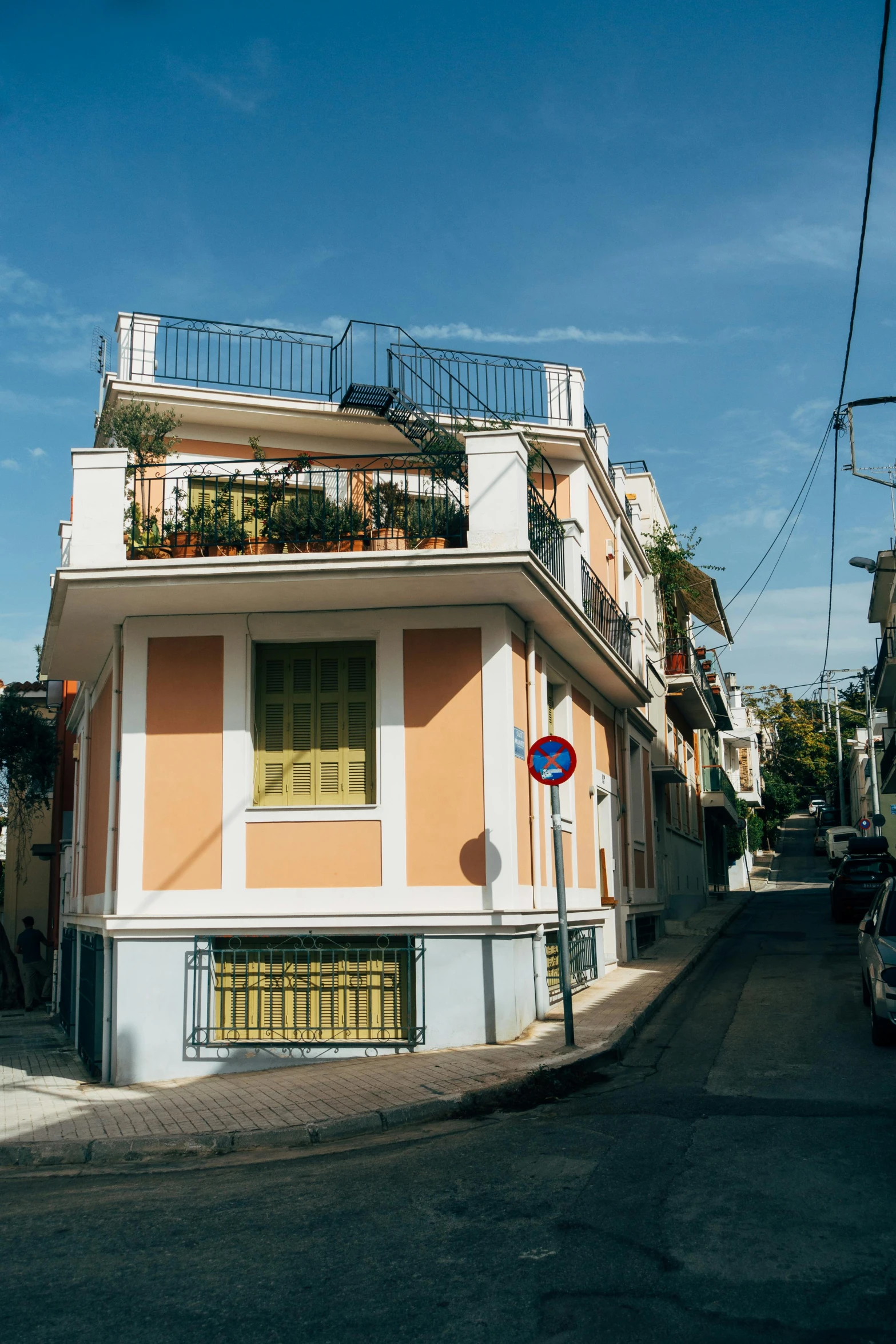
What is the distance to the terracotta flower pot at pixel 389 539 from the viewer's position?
12.3 metres

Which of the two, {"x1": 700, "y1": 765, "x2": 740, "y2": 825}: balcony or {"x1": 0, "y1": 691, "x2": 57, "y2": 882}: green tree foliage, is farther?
{"x1": 700, "y1": 765, "x2": 740, "y2": 825}: balcony

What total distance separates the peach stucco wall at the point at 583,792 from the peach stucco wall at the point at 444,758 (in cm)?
435

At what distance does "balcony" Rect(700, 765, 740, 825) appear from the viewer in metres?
37.8

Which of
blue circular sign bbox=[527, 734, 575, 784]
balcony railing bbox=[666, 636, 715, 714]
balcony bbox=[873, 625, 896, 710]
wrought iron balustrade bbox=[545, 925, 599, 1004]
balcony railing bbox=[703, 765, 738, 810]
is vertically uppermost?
balcony bbox=[873, 625, 896, 710]

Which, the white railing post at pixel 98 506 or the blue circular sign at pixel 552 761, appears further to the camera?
the white railing post at pixel 98 506

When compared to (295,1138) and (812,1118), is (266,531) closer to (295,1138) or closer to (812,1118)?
(295,1138)

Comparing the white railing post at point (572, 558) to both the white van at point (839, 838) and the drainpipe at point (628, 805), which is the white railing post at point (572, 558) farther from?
the white van at point (839, 838)

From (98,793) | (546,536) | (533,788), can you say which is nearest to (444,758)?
(533,788)

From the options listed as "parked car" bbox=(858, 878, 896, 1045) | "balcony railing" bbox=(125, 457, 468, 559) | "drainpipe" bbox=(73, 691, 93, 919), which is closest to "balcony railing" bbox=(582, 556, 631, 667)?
"balcony railing" bbox=(125, 457, 468, 559)

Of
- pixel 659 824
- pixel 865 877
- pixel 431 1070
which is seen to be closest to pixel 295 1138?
pixel 431 1070

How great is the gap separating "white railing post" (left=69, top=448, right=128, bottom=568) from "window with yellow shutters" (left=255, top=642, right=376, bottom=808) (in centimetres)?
194

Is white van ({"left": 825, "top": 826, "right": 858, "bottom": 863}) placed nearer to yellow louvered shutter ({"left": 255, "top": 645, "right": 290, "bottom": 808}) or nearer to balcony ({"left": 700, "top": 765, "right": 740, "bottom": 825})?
balcony ({"left": 700, "top": 765, "right": 740, "bottom": 825})

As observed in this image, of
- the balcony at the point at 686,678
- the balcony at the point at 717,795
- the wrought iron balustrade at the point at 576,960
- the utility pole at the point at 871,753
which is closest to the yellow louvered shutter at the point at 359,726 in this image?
the wrought iron balustrade at the point at 576,960

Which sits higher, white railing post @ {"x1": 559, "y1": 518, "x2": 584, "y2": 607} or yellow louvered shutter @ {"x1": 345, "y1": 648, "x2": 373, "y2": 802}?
white railing post @ {"x1": 559, "y1": 518, "x2": 584, "y2": 607}
